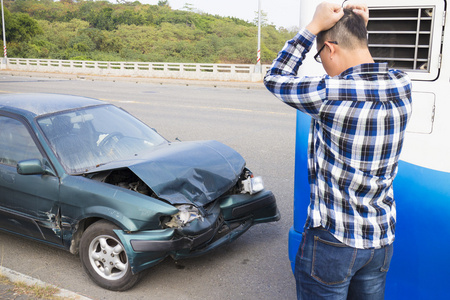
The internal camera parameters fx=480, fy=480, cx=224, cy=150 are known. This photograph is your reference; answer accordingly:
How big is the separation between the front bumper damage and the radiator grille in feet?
6.05

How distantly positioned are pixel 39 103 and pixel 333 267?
366 cm

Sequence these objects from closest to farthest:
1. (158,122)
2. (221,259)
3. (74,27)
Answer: (221,259) → (158,122) → (74,27)

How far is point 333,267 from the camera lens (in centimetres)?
193

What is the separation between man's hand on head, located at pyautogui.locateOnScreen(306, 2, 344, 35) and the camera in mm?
1893

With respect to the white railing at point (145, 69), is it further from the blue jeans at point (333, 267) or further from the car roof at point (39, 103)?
the blue jeans at point (333, 267)

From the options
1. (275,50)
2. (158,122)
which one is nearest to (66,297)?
(158,122)

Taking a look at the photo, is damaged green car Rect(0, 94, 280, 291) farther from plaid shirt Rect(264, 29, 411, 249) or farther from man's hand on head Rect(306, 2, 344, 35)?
man's hand on head Rect(306, 2, 344, 35)

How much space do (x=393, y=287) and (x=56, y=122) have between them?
319 cm

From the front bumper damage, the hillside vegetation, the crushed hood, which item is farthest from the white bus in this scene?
the hillside vegetation

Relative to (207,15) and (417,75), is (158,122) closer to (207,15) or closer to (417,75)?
(417,75)

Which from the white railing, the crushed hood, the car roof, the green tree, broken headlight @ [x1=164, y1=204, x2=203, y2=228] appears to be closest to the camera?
broken headlight @ [x1=164, y1=204, x2=203, y2=228]

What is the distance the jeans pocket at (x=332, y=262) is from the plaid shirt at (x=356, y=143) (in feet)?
0.14

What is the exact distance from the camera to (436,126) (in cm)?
258

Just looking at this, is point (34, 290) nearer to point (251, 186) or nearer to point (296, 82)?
point (251, 186)
